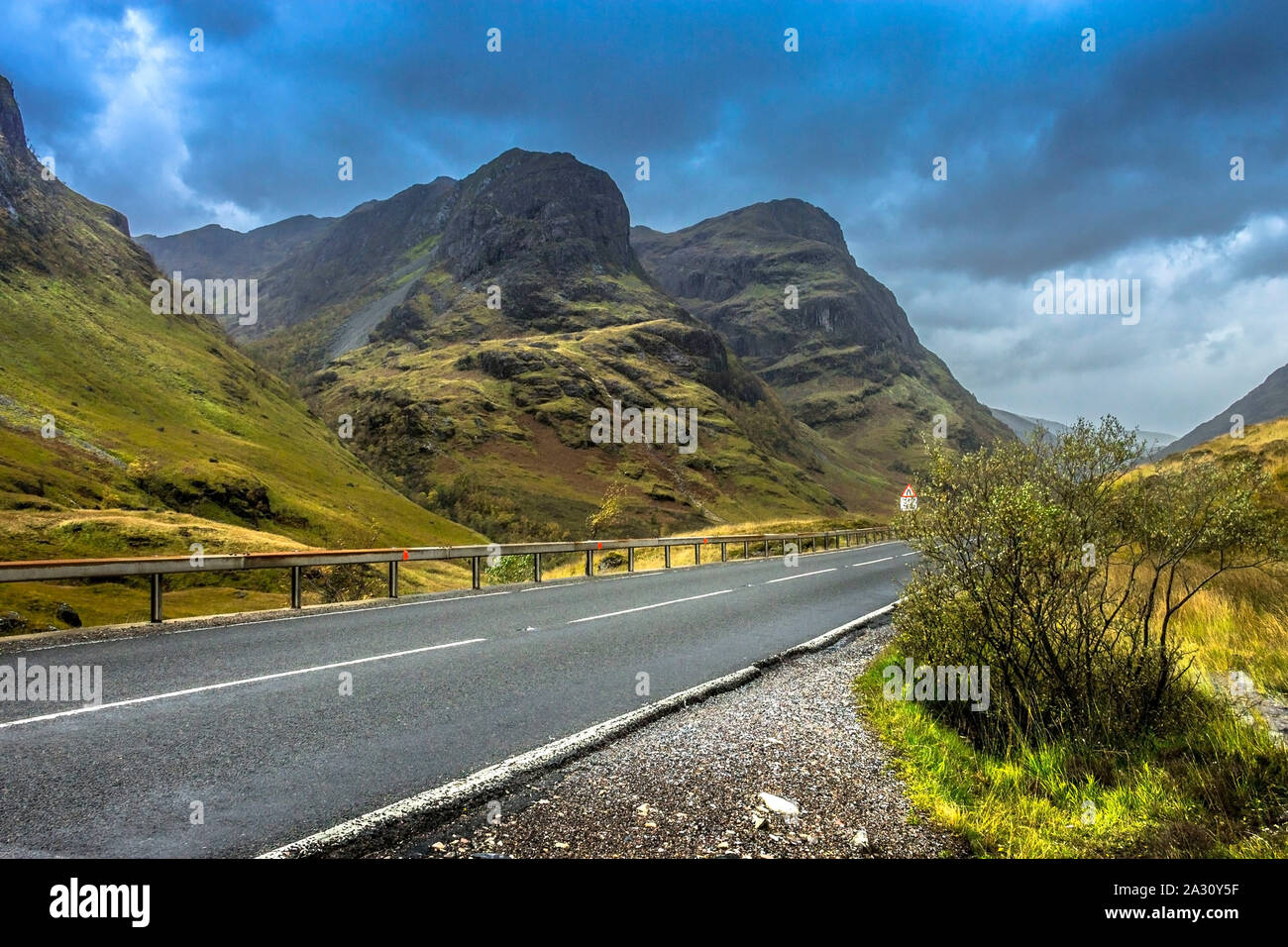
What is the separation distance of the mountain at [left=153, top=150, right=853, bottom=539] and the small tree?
2772 inches

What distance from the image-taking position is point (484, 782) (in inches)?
160

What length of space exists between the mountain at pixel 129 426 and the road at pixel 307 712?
1193 centimetres

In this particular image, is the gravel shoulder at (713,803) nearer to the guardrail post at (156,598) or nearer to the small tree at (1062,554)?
the small tree at (1062,554)

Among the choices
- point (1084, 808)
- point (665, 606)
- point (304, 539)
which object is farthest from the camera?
point (304, 539)

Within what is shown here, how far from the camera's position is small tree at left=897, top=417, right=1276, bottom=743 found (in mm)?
5660

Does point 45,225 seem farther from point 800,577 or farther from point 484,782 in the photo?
point 484,782

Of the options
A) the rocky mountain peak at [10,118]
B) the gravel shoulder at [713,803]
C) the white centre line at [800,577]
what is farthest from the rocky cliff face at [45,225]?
the gravel shoulder at [713,803]

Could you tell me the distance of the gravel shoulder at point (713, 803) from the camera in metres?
3.32

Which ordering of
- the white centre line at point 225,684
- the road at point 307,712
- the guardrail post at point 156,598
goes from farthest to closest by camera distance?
the guardrail post at point 156,598 < the white centre line at point 225,684 < the road at point 307,712

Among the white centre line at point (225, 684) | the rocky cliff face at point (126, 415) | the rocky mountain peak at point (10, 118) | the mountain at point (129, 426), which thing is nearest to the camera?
the white centre line at point (225, 684)

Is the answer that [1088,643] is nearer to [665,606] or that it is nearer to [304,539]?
[665,606]
